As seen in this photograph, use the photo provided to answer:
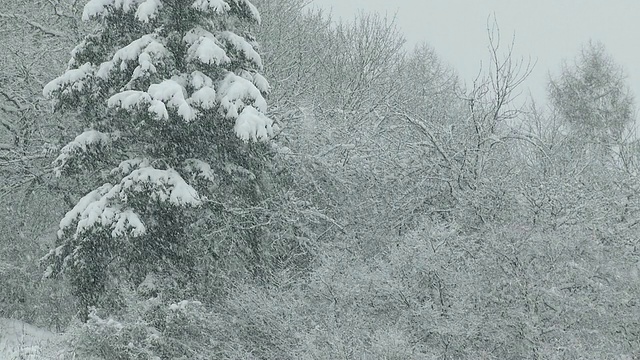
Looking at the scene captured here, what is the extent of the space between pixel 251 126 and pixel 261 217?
1.94 metres

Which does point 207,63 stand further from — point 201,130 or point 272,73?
point 272,73

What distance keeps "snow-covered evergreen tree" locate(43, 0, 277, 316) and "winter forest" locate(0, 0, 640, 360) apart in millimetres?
34

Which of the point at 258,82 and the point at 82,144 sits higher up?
the point at 258,82

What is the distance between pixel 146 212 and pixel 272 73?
666 centimetres

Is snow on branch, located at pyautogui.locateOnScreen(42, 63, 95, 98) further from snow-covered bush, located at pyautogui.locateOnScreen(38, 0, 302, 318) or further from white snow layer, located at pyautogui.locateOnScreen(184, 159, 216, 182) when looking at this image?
white snow layer, located at pyautogui.locateOnScreen(184, 159, 216, 182)

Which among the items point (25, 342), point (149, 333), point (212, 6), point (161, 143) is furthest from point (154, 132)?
point (25, 342)

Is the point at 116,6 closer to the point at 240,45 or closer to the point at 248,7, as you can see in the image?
the point at 240,45

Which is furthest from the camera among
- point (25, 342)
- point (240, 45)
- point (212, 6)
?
point (240, 45)

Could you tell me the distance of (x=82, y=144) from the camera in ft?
36.4

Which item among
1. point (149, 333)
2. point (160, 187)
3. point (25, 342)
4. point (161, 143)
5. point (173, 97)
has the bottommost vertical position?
point (25, 342)

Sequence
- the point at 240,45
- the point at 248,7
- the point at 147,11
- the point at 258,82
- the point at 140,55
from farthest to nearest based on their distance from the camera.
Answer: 1. the point at 248,7
2. the point at 258,82
3. the point at 240,45
4. the point at 147,11
5. the point at 140,55

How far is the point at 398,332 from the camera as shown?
8469mm

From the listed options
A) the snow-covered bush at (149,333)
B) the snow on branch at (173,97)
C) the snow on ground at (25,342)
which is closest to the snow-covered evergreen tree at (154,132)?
the snow on branch at (173,97)

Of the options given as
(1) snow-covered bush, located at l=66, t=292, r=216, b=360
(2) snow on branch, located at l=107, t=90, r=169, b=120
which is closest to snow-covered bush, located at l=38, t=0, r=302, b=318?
(2) snow on branch, located at l=107, t=90, r=169, b=120
